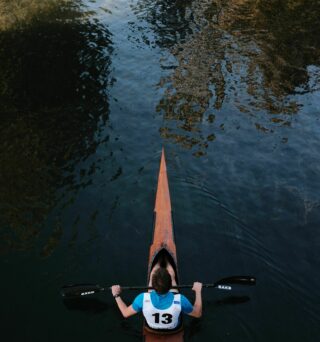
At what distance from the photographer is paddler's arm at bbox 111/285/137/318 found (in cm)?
978

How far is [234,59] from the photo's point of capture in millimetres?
23797

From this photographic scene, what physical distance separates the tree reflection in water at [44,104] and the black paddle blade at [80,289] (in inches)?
95.0

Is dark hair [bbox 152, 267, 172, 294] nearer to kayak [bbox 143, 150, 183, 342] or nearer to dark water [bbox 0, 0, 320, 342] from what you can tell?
kayak [bbox 143, 150, 183, 342]

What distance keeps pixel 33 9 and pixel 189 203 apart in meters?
21.9

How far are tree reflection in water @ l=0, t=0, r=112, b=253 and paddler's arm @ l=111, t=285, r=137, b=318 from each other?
3.37 metres

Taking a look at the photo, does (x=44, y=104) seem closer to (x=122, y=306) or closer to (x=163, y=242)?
(x=163, y=242)

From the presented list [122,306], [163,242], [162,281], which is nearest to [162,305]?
[162,281]

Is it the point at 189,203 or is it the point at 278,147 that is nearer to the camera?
the point at 189,203

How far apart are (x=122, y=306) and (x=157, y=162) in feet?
24.2

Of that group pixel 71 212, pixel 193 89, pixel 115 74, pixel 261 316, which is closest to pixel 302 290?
pixel 261 316

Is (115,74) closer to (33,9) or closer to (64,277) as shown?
(33,9)

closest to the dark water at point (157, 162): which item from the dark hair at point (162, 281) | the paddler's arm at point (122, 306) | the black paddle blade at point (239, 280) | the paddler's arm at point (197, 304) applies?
the black paddle blade at point (239, 280)

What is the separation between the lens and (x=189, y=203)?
46.9 ft

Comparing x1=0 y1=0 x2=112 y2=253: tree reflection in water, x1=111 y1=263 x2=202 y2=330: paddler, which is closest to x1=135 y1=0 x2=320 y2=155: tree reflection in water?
x1=0 y1=0 x2=112 y2=253: tree reflection in water
